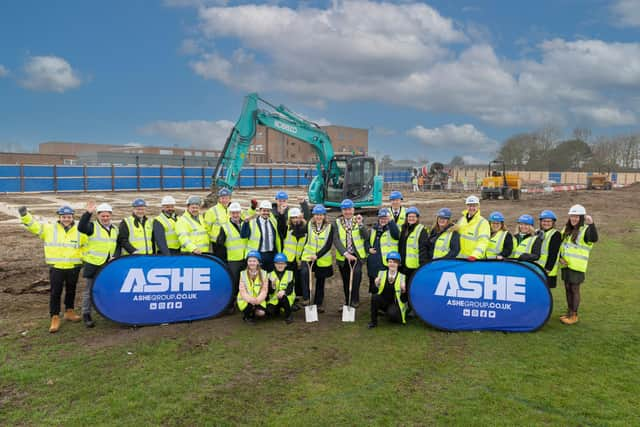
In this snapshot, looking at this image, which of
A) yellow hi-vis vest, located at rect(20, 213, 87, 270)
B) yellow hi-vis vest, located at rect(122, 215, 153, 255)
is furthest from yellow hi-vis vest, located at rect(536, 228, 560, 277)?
yellow hi-vis vest, located at rect(20, 213, 87, 270)

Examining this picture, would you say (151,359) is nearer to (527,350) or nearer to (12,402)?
(12,402)

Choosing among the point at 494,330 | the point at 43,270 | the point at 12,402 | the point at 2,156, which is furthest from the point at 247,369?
the point at 2,156

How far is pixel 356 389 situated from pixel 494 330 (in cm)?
275

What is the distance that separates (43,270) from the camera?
10.8 metres

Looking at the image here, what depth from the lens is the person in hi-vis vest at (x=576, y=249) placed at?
21.5 ft

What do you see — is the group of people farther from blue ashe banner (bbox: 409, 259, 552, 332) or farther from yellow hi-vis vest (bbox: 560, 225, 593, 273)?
blue ashe banner (bbox: 409, 259, 552, 332)

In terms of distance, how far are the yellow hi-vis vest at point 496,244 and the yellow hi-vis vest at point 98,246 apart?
236 inches

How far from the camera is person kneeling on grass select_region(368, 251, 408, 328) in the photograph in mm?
6801

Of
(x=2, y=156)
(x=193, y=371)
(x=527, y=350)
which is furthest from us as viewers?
(x=2, y=156)

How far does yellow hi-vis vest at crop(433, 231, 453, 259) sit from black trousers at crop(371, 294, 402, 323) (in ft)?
3.20

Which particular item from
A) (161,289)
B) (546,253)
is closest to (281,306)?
(161,289)

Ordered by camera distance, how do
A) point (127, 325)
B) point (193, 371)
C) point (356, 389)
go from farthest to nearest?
point (127, 325) → point (193, 371) → point (356, 389)

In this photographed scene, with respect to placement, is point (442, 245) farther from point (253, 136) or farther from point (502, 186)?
point (502, 186)

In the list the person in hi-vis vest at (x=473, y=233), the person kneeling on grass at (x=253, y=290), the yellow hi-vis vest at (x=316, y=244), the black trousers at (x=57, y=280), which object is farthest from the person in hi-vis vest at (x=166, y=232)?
the person in hi-vis vest at (x=473, y=233)
